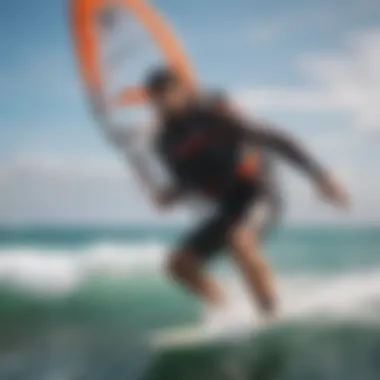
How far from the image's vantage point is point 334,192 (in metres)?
1.49

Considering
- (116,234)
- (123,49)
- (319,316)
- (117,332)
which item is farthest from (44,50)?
(319,316)

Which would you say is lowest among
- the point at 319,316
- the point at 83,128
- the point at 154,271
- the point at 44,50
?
the point at 319,316

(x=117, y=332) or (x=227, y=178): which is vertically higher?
(x=227, y=178)

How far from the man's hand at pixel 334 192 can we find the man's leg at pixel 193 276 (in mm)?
241

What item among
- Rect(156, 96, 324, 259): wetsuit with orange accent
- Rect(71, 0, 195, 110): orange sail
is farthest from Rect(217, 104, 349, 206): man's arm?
Rect(71, 0, 195, 110): orange sail

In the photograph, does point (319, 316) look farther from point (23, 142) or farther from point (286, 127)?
point (23, 142)

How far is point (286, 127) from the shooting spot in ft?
4.92

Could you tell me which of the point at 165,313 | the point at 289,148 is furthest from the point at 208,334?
the point at 289,148

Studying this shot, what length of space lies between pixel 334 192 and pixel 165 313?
352mm

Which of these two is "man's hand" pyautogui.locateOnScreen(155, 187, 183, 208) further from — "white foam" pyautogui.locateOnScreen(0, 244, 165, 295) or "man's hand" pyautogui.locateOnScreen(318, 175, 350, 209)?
"man's hand" pyautogui.locateOnScreen(318, 175, 350, 209)

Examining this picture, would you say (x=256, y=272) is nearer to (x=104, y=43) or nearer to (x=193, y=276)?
(x=193, y=276)

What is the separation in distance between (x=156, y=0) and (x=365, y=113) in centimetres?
42

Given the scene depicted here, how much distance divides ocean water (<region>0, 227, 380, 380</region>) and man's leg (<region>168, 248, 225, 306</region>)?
0.02 m

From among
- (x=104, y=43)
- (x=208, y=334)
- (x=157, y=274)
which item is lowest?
(x=208, y=334)
